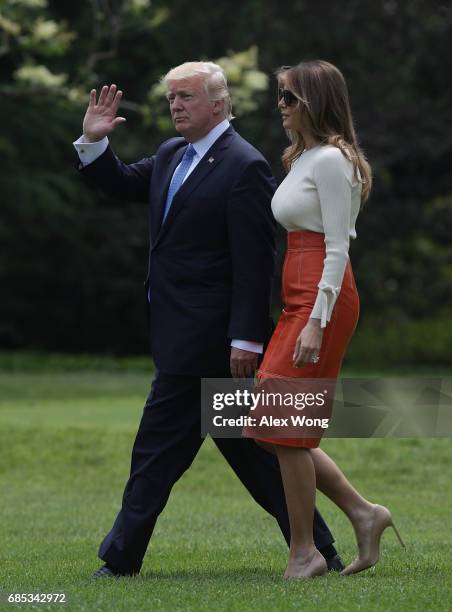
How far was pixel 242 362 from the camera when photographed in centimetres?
593

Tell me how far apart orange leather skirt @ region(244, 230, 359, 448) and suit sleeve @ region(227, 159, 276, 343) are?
0.16m

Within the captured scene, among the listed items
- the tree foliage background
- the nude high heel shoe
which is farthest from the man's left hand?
the tree foliage background

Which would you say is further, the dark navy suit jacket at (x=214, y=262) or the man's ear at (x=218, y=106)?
the man's ear at (x=218, y=106)

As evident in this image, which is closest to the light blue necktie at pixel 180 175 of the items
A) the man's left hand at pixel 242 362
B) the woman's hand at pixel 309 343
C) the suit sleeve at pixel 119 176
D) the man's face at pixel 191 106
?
the man's face at pixel 191 106

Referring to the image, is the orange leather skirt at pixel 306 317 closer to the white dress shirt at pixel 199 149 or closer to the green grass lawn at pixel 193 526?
the white dress shirt at pixel 199 149

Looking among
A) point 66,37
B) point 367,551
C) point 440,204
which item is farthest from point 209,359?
point 440,204

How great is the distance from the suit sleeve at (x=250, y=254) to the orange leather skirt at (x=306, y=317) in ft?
0.51

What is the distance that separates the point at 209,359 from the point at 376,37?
27.9 metres

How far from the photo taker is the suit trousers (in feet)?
20.0

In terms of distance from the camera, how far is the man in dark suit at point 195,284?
5.93m

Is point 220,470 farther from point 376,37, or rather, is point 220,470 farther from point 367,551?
point 376,37

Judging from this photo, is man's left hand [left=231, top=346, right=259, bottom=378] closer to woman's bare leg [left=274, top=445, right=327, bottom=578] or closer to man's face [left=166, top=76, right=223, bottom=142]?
woman's bare leg [left=274, top=445, right=327, bottom=578]

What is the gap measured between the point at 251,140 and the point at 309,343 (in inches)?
1030

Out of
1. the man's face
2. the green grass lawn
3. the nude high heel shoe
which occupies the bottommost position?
the green grass lawn
